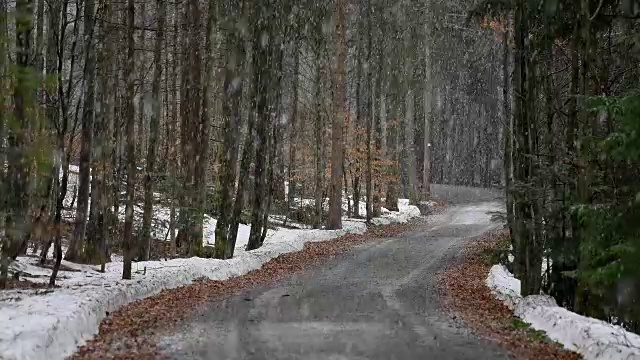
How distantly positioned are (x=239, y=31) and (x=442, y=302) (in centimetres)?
1166

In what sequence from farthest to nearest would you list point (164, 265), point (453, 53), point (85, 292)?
1. point (453, 53)
2. point (164, 265)
3. point (85, 292)

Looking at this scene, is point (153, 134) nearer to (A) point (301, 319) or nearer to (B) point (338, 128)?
(A) point (301, 319)

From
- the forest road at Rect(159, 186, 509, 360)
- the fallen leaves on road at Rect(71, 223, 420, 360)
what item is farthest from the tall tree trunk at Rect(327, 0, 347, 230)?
the forest road at Rect(159, 186, 509, 360)

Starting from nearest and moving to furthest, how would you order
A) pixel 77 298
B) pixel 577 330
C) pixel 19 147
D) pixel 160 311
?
pixel 577 330 → pixel 19 147 → pixel 77 298 → pixel 160 311

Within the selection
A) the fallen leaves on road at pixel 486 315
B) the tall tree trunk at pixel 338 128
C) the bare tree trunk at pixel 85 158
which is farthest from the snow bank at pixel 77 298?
the tall tree trunk at pixel 338 128

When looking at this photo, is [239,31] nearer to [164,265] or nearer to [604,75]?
[164,265]

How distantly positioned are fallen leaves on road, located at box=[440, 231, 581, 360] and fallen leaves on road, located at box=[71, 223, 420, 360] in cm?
426

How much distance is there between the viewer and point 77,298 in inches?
419

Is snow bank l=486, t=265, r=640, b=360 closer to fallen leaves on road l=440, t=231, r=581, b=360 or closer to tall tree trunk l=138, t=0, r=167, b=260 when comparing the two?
fallen leaves on road l=440, t=231, r=581, b=360

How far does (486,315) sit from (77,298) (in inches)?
272

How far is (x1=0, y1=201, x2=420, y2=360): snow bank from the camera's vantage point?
800cm

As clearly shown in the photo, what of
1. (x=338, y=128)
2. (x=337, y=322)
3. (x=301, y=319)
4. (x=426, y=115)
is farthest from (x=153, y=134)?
(x=426, y=115)

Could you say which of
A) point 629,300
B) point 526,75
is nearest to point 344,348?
point 629,300

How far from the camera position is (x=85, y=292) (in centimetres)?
1134
